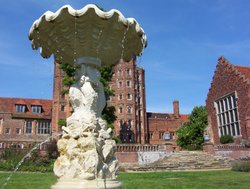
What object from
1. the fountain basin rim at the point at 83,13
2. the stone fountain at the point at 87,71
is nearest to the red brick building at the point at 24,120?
the stone fountain at the point at 87,71

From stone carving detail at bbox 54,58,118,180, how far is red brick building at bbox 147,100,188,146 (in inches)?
2308

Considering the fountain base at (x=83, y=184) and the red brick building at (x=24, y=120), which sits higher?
the red brick building at (x=24, y=120)

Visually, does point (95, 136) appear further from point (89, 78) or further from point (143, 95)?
point (143, 95)

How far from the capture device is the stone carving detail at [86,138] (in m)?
5.54

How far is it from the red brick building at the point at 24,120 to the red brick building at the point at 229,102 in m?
31.0

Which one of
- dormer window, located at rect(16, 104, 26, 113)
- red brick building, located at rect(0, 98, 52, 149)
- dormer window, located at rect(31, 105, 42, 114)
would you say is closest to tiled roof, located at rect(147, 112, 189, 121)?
red brick building, located at rect(0, 98, 52, 149)

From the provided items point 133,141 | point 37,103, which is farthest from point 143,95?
point 37,103

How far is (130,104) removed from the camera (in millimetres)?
60375

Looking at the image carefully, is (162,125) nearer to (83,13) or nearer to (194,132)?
(194,132)

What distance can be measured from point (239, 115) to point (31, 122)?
3770 centimetres

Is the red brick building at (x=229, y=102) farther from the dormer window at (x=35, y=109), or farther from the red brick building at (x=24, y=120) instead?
the dormer window at (x=35, y=109)

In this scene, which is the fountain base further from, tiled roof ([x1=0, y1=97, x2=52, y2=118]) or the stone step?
tiled roof ([x1=0, y1=97, x2=52, y2=118])

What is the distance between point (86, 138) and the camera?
5.78 metres

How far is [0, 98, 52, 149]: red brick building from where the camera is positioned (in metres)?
51.4
